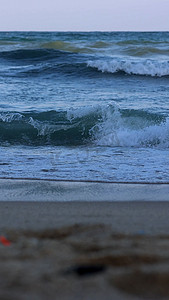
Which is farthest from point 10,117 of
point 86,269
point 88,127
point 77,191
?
point 86,269

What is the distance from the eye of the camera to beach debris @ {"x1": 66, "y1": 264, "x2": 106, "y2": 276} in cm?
167

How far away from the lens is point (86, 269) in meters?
1.71

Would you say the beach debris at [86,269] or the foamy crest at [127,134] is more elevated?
the beach debris at [86,269]

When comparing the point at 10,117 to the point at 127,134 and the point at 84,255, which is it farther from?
the point at 84,255

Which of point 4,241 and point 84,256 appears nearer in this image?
point 84,256

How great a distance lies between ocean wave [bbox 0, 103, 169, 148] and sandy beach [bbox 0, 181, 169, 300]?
351 cm

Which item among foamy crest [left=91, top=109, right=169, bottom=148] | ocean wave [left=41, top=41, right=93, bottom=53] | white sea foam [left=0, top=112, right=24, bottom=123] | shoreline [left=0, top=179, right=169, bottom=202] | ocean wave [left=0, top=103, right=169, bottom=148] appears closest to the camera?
shoreline [left=0, top=179, right=169, bottom=202]

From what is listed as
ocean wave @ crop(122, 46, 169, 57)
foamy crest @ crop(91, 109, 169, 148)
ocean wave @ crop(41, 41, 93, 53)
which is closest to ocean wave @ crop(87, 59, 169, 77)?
ocean wave @ crop(122, 46, 169, 57)

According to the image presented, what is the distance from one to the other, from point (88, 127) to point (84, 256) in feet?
17.3

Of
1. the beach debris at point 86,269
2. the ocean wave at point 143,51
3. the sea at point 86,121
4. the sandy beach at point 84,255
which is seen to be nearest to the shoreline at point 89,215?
the sandy beach at point 84,255

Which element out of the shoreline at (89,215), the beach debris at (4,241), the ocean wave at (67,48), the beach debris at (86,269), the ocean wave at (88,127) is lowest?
the ocean wave at (88,127)

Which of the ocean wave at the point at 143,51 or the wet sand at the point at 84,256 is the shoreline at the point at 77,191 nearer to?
the wet sand at the point at 84,256

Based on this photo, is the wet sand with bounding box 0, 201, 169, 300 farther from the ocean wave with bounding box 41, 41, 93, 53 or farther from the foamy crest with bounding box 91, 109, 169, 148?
the ocean wave with bounding box 41, 41, 93, 53

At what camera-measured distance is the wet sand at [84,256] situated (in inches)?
60.4
